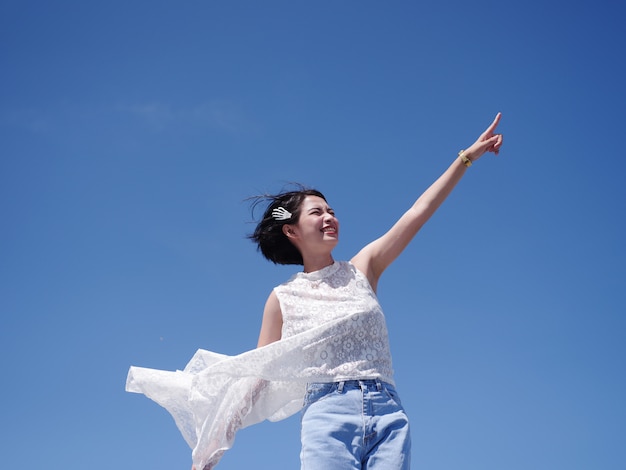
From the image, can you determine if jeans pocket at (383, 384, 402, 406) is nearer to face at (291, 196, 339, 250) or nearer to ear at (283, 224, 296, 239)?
face at (291, 196, 339, 250)

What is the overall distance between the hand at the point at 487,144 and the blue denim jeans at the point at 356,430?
5.40ft

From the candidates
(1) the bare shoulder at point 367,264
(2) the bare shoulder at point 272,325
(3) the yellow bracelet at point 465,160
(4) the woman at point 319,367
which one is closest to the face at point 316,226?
(4) the woman at point 319,367

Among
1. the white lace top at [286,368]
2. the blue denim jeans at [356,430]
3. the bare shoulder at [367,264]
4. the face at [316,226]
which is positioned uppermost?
the face at [316,226]

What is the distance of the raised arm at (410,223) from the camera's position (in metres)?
4.68

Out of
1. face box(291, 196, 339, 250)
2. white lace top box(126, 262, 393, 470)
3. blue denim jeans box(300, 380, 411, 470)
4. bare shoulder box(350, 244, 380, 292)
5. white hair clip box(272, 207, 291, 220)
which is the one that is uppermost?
white hair clip box(272, 207, 291, 220)

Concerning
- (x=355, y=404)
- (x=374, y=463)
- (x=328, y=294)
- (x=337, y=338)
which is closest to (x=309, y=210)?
(x=328, y=294)

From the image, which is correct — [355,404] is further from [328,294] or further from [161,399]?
[161,399]

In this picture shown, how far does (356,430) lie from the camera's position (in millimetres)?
4004

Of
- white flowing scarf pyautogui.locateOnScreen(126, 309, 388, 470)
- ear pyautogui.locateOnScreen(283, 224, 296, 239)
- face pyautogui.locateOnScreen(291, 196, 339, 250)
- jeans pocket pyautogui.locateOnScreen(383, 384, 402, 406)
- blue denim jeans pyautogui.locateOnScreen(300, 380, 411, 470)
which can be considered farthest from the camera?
ear pyautogui.locateOnScreen(283, 224, 296, 239)

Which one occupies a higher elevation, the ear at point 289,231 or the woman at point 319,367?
the ear at point 289,231

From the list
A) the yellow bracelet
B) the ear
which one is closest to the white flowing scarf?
the ear

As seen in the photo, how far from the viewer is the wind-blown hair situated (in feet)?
16.8

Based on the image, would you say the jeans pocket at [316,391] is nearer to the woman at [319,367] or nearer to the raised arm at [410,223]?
the woman at [319,367]

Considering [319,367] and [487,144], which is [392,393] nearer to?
[319,367]
